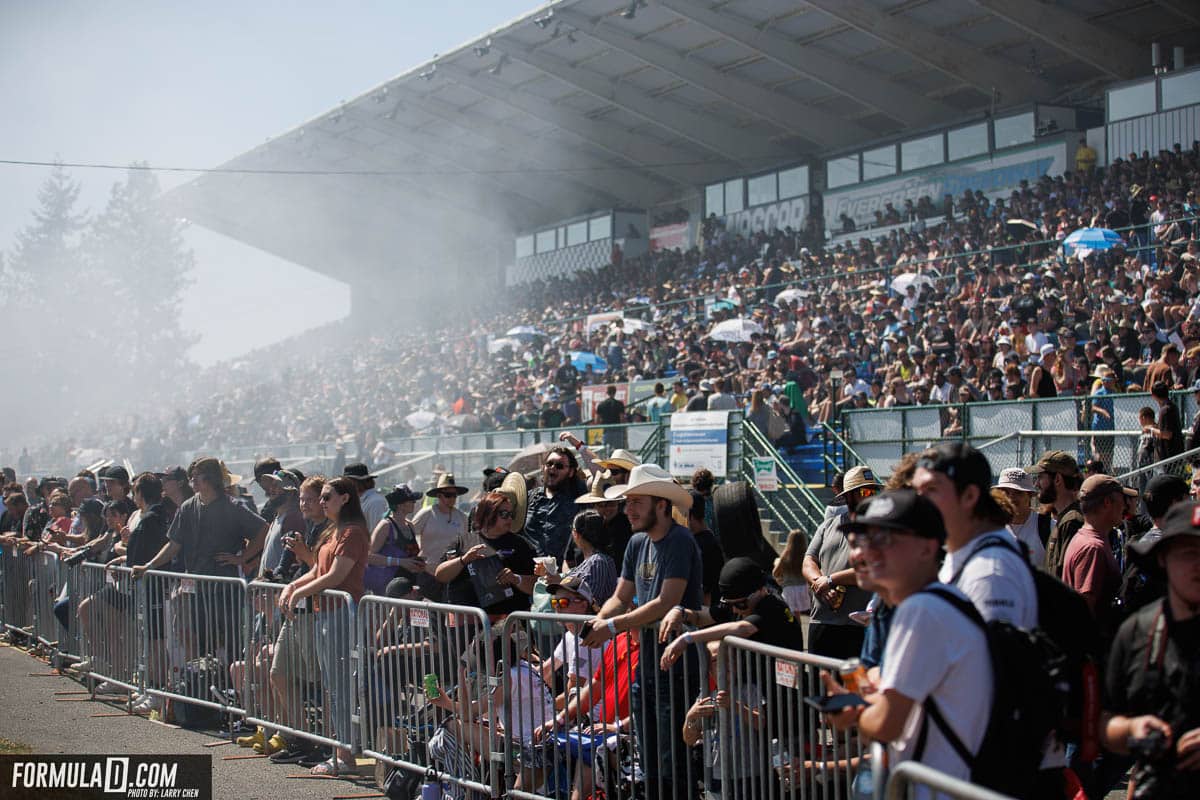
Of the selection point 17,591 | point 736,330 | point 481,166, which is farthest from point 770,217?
point 17,591

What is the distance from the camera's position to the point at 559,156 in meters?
39.0

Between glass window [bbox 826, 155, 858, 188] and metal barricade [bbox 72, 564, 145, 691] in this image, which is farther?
glass window [bbox 826, 155, 858, 188]

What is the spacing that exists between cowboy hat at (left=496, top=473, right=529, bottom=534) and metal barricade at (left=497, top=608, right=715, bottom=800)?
139 cm

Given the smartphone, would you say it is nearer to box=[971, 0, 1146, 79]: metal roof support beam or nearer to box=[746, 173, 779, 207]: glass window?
box=[971, 0, 1146, 79]: metal roof support beam

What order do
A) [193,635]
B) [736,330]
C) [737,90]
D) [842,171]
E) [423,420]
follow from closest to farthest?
[193,635] → [736,330] → [423,420] → [737,90] → [842,171]

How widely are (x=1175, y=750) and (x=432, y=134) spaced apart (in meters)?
38.3

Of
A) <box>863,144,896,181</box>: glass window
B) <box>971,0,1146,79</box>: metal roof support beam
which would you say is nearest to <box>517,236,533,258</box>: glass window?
<box>863,144,896,181</box>: glass window

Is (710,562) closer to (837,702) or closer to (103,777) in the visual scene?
(103,777)

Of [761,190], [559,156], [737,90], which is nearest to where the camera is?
[737,90]

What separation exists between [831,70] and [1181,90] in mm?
7774

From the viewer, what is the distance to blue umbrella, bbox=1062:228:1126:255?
18.8 metres

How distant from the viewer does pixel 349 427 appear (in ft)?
112

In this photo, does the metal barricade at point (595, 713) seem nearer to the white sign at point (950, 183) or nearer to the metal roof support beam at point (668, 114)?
the white sign at point (950, 183)

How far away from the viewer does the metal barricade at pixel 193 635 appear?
844 centimetres
